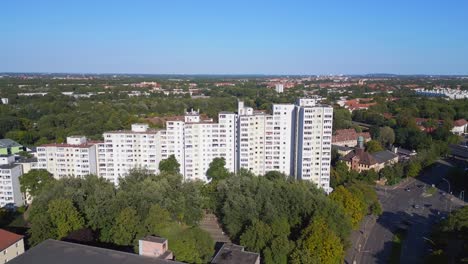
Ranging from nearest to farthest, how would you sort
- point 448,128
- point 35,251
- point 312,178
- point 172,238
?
point 35,251 → point 172,238 → point 312,178 → point 448,128

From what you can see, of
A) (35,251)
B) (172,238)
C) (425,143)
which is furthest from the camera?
(425,143)

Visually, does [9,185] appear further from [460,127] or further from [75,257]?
[460,127]

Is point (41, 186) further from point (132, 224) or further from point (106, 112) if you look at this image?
point (106, 112)

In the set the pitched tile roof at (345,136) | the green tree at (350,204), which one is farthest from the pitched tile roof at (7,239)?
the pitched tile roof at (345,136)

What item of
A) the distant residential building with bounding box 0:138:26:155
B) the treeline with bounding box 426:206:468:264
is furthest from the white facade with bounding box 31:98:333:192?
the treeline with bounding box 426:206:468:264

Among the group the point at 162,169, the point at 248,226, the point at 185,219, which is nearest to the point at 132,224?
the point at 185,219

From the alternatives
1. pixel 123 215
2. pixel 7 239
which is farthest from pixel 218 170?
pixel 7 239
